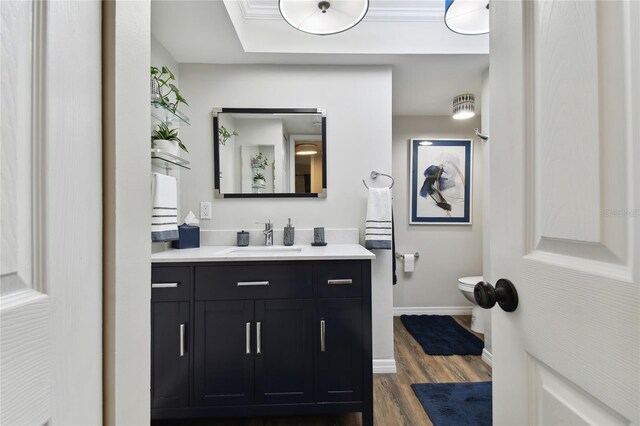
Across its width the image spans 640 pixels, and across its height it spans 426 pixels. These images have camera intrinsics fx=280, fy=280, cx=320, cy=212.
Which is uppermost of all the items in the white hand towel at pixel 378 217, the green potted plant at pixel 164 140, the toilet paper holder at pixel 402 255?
the green potted plant at pixel 164 140

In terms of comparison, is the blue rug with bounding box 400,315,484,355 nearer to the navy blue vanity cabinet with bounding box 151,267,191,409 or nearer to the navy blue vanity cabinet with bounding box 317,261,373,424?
the navy blue vanity cabinet with bounding box 317,261,373,424

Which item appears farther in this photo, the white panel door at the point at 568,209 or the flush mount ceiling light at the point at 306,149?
the flush mount ceiling light at the point at 306,149

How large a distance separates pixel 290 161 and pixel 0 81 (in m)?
1.92

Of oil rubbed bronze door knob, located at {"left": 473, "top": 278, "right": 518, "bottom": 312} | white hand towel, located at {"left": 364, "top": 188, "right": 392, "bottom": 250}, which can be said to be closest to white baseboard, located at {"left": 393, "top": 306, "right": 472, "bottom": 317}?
white hand towel, located at {"left": 364, "top": 188, "right": 392, "bottom": 250}

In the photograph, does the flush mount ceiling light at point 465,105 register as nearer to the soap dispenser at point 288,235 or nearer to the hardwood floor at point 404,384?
the soap dispenser at point 288,235

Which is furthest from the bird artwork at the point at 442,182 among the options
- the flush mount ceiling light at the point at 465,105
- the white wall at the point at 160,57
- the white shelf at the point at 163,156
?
the white wall at the point at 160,57

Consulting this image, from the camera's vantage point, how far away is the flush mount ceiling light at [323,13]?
1.44 metres

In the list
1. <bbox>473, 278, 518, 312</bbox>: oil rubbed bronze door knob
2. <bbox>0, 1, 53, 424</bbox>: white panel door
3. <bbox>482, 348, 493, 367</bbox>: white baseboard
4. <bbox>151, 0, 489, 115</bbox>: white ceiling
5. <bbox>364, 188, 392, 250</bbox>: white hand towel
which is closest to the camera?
<bbox>0, 1, 53, 424</bbox>: white panel door

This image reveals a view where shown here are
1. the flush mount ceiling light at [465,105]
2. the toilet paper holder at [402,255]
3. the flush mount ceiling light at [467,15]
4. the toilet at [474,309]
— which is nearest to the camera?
the flush mount ceiling light at [467,15]

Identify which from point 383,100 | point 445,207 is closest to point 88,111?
point 383,100

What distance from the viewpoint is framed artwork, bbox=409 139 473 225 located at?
3.18 meters

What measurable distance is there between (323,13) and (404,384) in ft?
7.71

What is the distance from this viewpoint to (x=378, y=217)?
209 centimetres

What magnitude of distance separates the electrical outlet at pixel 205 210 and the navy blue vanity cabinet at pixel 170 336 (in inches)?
27.1
